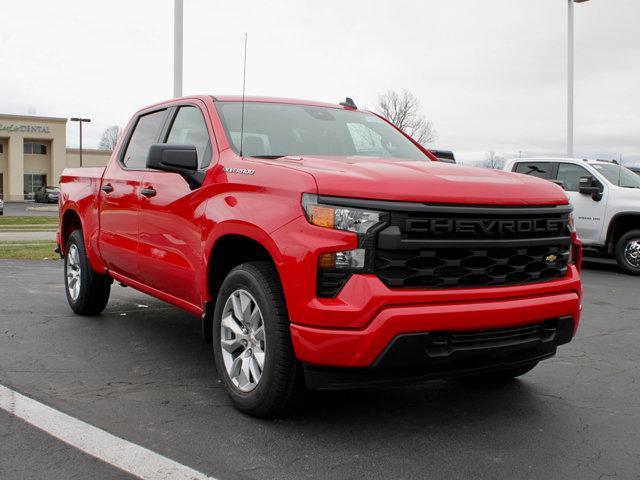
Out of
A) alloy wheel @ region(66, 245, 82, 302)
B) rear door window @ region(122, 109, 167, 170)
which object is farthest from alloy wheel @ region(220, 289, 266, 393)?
alloy wheel @ region(66, 245, 82, 302)

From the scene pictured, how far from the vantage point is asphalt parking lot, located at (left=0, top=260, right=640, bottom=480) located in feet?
10.5

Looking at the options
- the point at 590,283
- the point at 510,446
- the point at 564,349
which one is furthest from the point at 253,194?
the point at 590,283

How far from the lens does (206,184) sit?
430 cm

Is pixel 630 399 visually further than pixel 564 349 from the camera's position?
No

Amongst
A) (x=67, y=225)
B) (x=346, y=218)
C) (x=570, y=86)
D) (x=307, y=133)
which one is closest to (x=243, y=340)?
(x=346, y=218)

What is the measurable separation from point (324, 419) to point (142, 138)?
3113 millimetres

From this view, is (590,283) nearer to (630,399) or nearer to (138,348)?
(630,399)

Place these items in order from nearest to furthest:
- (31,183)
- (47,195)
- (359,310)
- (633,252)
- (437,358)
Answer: (359,310) → (437,358) → (633,252) → (47,195) → (31,183)

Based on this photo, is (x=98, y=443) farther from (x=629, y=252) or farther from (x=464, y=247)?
(x=629, y=252)

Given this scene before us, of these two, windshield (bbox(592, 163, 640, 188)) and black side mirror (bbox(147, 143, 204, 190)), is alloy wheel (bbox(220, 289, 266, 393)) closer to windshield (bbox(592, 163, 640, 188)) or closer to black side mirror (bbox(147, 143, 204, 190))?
black side mirror (bbox(147, 143, 204, 190))

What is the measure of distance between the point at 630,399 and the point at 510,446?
1.35 meters

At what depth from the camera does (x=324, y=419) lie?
3.84 meters

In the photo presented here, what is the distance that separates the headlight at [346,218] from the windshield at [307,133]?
1104mm

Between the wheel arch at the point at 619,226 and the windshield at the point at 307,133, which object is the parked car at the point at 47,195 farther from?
the windshield at the point at 307,133
